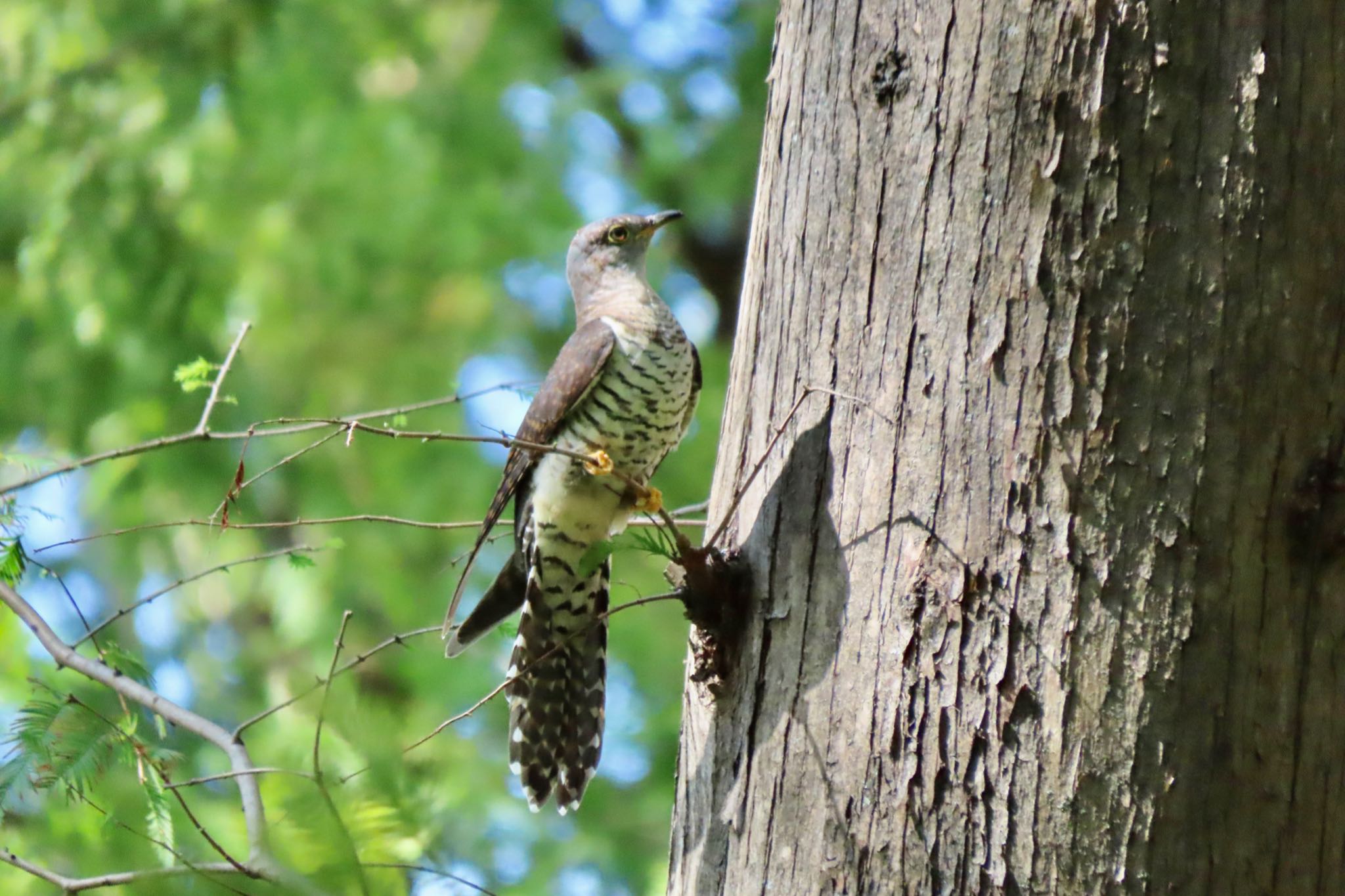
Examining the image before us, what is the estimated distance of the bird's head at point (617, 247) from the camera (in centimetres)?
399

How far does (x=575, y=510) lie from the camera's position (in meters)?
3.44

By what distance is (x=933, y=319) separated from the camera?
1676mm

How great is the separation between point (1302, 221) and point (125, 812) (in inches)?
123

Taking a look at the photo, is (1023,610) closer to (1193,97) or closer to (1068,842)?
(1068,842)

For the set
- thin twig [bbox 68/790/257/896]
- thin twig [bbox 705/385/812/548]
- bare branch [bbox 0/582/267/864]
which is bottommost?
thin twig [bbox 68/790/257/896]

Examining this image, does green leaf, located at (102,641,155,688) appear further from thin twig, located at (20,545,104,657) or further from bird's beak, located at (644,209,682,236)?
bird's beak, located at (644,209,682,236)

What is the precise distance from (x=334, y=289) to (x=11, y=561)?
5.17 m

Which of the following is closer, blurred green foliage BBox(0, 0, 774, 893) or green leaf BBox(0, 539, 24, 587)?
green leaf BBox(0, 539, 24, 587)

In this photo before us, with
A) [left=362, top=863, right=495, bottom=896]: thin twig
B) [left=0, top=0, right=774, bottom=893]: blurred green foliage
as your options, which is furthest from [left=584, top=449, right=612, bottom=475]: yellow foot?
[left=0, top=0, right=774, bottom=893]: blurred green foliage

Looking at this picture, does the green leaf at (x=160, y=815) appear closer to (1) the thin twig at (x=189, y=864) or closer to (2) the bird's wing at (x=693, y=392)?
(1) the thin twig at (x=189, y=864)

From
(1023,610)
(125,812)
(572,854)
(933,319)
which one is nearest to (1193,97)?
(933,319)

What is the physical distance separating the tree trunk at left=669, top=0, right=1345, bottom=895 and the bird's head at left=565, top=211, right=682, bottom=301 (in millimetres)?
2312

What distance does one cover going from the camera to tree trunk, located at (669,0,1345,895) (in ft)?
4.93

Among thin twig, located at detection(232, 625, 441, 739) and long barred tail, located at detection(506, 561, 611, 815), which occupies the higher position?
long barred tail, located at detection(506, 561, 611, 815)
